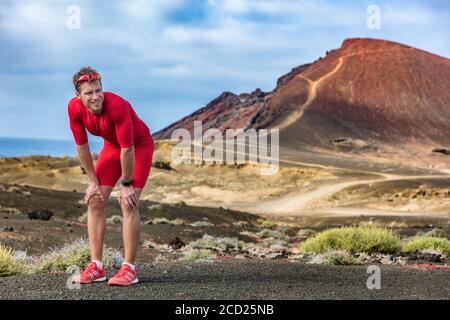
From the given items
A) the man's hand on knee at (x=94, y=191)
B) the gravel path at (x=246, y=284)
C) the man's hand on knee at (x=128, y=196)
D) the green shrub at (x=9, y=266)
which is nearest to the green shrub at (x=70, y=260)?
the green shrub at (x=9, y=266)

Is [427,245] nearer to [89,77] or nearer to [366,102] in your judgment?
[89,77]

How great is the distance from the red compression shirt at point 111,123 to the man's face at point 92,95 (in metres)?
0.09

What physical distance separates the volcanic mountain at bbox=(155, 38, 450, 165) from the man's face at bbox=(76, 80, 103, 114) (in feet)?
297

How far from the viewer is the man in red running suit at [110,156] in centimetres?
652

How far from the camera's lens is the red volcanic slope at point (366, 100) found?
4464 inches

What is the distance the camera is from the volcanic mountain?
111188 millimetres

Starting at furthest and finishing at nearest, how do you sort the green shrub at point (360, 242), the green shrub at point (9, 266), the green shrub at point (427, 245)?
the green shrub at point (427, 245)
the green shrub at point (360, 242)
the green shrub at point (9, 266)

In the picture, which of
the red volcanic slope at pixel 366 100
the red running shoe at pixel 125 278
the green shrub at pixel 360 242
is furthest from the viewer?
the red volcanic slope at pixel 366 100

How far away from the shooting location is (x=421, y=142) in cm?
11694

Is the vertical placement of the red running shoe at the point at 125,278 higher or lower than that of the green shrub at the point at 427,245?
higher

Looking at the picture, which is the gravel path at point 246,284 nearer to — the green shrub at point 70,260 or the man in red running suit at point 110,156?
the man in red running suit at point 110,156

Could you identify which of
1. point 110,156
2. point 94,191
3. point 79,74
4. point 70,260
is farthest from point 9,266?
point 79,74

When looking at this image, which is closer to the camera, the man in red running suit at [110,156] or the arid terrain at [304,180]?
the man in red running suit at [110,156]
